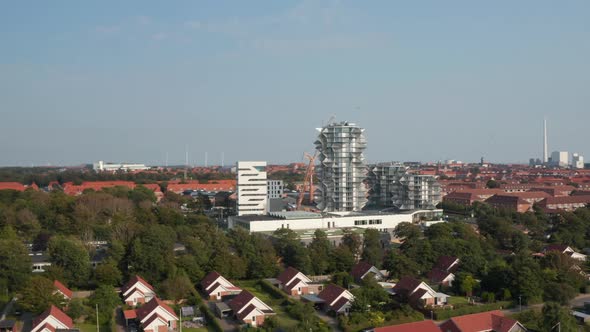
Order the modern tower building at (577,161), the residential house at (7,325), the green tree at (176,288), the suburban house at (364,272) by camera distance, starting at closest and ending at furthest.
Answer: the residential house at (7,325), the green tree at (176,288), the suburban house at (364,272), the modern tower building at (577,161)

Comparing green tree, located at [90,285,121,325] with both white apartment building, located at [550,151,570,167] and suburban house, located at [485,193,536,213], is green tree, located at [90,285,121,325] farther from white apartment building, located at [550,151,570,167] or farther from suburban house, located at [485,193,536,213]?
white apartment building, located at [550,151,570,167]

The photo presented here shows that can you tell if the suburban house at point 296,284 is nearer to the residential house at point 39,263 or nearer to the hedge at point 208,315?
the hedge at point 208,315

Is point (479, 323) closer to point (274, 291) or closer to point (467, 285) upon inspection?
point (467, 285)

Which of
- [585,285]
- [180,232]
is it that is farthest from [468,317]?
[180,232]

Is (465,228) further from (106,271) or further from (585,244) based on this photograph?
(106,271)

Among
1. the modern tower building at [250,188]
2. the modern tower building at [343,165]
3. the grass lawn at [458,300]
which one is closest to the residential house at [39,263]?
the grass lawn at [458,300]
